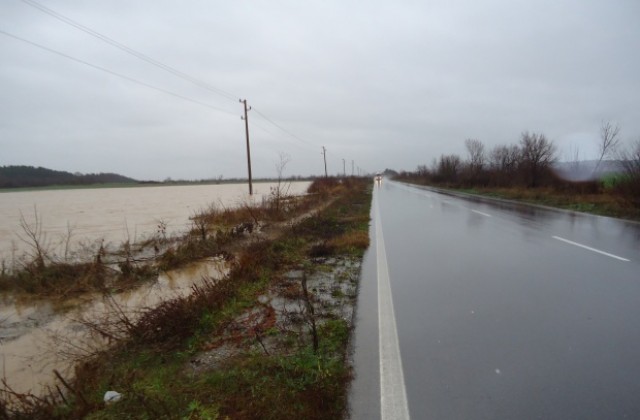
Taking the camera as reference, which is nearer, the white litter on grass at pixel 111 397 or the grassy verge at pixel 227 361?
the grassy verge at pixel 227 361

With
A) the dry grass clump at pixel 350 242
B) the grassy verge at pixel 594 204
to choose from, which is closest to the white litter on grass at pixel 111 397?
the dry grass clump at pixel 350 242

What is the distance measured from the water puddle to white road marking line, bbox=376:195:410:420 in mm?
3397

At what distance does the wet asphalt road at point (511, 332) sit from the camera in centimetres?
265

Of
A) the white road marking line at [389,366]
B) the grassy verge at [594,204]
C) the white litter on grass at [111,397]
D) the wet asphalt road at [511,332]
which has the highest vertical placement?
the grassy verge at [594,204]

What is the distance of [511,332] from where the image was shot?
374cm

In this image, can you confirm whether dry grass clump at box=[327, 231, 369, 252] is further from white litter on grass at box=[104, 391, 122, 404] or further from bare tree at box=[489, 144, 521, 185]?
bare tree at box=[489, 144, 521, 185]

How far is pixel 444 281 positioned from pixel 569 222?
887cm

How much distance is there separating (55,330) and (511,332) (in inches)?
263

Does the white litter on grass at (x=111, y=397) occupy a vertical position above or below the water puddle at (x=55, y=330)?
above

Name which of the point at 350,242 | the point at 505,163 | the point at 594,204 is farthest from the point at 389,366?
the point at 505,163

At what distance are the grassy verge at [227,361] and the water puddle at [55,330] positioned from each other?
319 mm

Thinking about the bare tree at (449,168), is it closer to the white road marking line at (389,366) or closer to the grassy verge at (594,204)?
the grassy verge at (594,204)

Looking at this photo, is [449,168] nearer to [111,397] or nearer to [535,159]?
[535,159]

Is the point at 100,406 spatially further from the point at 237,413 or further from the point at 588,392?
the point at 588,392
